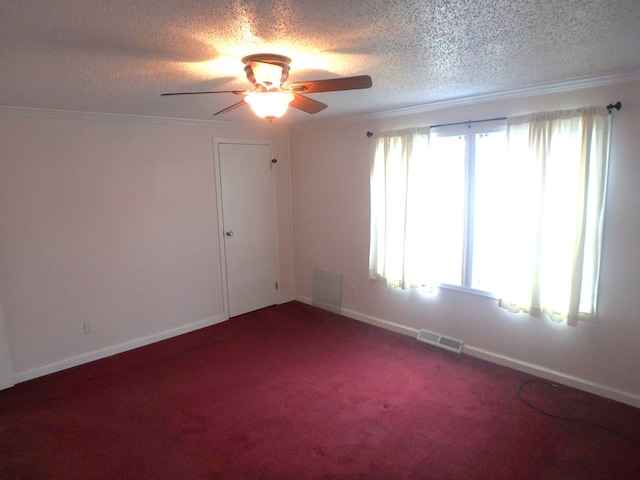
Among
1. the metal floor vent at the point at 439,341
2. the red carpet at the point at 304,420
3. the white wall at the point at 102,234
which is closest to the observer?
the red carpet at the point at 304,420

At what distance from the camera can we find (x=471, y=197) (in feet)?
11.2

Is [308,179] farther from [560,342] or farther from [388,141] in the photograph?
[560,342]

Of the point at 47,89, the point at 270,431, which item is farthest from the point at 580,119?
the point at 47,89

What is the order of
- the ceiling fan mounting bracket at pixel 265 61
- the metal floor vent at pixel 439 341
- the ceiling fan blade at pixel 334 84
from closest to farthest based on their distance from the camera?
the ceiling fan blade at pixel 334 84, the ceiling fan mounting bracket at pixel 265 61, the metal floor vent at pixel 439 341

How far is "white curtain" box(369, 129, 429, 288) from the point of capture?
12.0 feet

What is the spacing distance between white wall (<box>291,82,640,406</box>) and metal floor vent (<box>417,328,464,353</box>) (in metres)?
0.07

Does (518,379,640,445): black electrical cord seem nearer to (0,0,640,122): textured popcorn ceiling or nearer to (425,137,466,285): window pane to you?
(425,137,466,285): window pane

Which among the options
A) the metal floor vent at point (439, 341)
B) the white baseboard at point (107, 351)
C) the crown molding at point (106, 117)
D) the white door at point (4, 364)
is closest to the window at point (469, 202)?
the metal floor vent at point (439, 341)

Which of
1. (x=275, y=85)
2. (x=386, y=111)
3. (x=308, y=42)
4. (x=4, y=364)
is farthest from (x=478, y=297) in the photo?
(x=4, y=364)

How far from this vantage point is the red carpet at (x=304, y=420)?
224 centimetres

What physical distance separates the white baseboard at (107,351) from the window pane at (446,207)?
2610mm

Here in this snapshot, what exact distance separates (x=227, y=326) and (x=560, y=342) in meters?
3.29

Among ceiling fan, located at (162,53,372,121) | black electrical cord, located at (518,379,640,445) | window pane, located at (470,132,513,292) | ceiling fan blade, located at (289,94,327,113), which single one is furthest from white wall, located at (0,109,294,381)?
black electrical cord, located at (518,379,640,445)

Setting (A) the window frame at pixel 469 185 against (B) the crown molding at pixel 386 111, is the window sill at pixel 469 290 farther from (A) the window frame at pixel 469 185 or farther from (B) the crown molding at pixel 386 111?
(B) the crown molding at pixel 386 111
